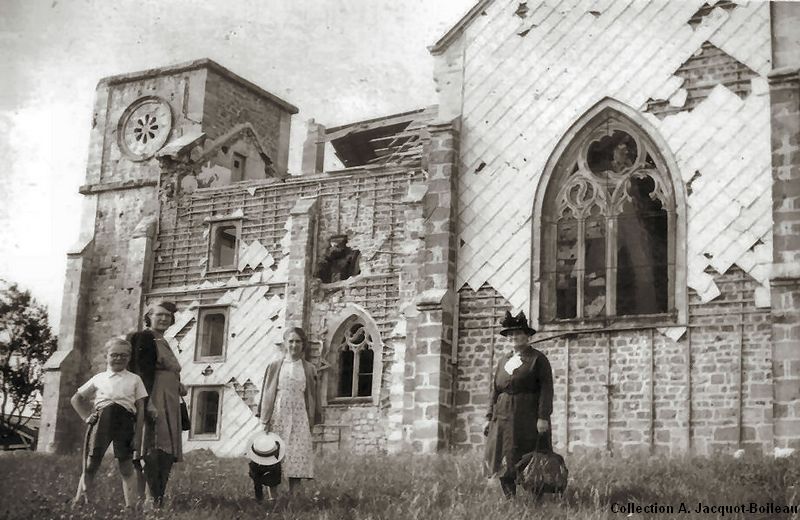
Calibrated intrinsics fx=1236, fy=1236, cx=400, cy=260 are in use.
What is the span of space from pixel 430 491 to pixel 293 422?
1.61 metres

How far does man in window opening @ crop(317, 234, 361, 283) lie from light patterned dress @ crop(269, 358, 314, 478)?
51.0 ft

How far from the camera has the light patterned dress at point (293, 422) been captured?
42.0 feet

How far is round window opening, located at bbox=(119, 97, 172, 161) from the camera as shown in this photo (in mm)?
34156

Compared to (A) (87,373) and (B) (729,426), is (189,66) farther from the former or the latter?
(B) (729,426)

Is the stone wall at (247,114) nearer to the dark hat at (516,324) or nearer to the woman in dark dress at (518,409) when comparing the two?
the dark hat at (516,324)

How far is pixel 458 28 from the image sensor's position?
2189 centimetres

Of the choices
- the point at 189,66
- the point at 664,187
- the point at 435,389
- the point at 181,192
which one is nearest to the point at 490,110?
the point at 664,187

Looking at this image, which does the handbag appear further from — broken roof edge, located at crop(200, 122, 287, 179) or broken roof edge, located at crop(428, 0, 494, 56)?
broken roof edge, located at crop(200, 122, 287, 179)

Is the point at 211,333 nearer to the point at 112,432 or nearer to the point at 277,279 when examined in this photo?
the point at 277,279

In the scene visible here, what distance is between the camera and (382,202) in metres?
Result: 28.3

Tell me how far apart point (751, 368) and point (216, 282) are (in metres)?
15.5

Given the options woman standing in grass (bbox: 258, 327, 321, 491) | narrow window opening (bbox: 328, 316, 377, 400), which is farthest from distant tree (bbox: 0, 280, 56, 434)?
woman standing in grass (bbox: 258, 327, 321, 491)

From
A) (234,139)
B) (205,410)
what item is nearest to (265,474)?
(205,410)

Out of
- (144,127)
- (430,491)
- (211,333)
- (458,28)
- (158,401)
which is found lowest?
(430,491)
